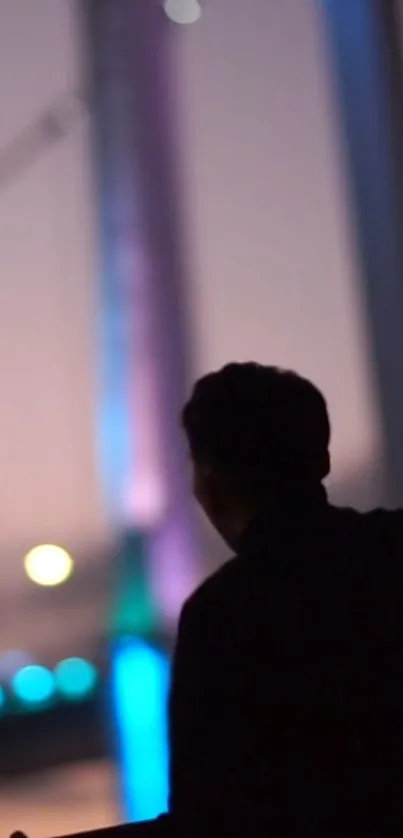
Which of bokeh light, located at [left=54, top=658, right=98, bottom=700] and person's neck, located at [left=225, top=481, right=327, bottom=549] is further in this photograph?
bokeh light, located at [left=54, top=658, right=98, bottom=700]

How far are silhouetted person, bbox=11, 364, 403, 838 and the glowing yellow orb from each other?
1465mm

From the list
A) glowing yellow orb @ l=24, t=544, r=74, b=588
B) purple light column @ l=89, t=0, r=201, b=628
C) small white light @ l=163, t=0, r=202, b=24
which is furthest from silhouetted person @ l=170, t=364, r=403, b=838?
small white light @ l=163, t=0, r=202, b=24

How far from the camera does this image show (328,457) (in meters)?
0.70

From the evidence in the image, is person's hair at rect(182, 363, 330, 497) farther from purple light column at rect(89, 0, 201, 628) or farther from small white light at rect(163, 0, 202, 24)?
small white light at rect(163, 0, 202, 24)

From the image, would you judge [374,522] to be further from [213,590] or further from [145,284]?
[145,284]

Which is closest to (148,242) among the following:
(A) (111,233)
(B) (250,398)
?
(A) (111,233)

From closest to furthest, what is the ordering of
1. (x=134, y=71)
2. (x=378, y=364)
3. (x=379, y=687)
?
(x=379, y=687)
(x=378, y=364)
(x=134, y=71)

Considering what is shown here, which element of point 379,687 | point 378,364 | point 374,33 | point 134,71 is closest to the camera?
point 379,687

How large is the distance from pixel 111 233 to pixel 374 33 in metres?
0.61

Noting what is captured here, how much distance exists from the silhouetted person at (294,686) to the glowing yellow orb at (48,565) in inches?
57.7

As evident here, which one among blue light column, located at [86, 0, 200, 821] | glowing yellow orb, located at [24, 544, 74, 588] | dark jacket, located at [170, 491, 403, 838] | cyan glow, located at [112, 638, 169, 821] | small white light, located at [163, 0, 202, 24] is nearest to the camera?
dark jacket, located at [170, 491, 403, 838]

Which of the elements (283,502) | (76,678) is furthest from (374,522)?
(76,678)

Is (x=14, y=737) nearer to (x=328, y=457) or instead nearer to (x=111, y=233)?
(x=111, y=233)

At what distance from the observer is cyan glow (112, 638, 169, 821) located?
1.73m
